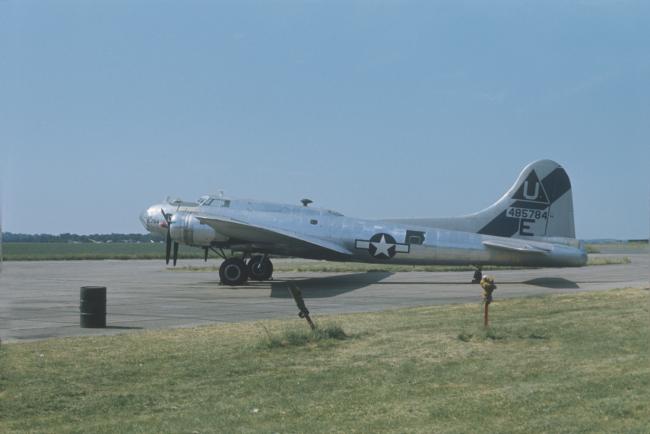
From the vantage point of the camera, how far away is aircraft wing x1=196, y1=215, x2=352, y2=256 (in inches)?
982

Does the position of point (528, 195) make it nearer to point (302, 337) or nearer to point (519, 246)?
point (519, 246)

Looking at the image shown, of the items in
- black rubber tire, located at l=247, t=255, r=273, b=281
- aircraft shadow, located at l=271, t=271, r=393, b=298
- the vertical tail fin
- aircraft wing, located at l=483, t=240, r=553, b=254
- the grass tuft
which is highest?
the vertical tail fin

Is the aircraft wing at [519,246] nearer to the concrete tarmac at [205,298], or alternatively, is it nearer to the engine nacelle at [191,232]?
the concrete tarmac at [205,298]

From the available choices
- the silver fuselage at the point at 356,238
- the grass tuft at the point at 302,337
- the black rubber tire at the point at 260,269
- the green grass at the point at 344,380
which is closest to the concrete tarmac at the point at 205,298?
the silver fuselage at the point at 356,238

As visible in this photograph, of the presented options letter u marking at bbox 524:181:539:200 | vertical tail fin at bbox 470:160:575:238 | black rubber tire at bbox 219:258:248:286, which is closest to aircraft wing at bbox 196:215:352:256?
black rubber tire at bbox 219:258:248:286

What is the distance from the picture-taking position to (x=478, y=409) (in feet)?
22.6

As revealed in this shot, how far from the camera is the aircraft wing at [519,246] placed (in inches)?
986

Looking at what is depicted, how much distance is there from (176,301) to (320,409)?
42.4ft

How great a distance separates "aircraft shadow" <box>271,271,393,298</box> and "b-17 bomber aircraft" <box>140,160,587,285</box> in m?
1.07

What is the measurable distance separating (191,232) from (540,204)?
43.1 ft

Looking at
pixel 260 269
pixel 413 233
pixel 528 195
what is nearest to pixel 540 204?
pixel 528 195

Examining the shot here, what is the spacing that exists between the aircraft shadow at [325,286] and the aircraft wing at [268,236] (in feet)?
4.35

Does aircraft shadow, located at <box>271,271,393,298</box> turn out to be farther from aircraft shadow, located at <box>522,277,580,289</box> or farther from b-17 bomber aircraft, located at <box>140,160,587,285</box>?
aircraft shadow, located at <box>522,277,580,289</box>

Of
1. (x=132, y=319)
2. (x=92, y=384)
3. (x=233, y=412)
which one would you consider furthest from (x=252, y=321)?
(x=233, y=412)
